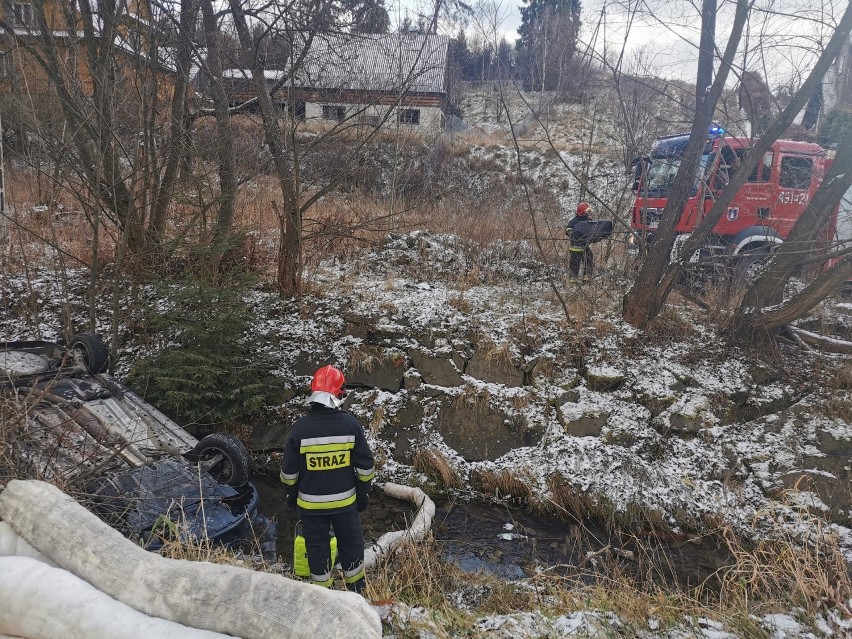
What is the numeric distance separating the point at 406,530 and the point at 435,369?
10.1 ft

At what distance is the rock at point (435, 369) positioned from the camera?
25.5ft

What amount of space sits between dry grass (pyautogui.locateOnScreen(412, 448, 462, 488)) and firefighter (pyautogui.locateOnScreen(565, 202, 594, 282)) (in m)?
4.37

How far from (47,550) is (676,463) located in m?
6.45

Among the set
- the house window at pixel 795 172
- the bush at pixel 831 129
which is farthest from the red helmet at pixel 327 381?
the house window at pixel 795 172

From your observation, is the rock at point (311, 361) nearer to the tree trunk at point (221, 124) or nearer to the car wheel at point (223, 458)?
the tree trunk at point (221, 124)

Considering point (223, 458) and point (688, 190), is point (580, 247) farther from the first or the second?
point (223, 458)

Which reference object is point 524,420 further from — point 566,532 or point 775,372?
point 775,372

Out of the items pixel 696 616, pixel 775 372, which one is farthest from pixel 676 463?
pixel 696 616

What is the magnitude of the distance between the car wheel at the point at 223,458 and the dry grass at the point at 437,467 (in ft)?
7.49

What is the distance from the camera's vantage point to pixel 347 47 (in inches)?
421

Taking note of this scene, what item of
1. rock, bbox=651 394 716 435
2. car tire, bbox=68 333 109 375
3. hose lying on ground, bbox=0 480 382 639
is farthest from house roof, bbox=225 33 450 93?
hose lying on ground, bbox=0 480 382 639

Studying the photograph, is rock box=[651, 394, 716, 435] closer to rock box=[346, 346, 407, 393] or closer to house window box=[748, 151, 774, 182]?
rock box=[346, 346, 407, 393]

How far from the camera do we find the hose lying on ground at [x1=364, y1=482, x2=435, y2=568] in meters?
4.72

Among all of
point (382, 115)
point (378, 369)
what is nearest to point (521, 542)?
point (378, 369)
